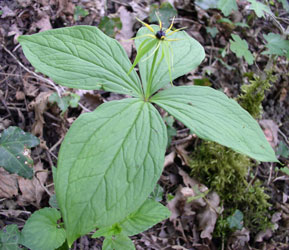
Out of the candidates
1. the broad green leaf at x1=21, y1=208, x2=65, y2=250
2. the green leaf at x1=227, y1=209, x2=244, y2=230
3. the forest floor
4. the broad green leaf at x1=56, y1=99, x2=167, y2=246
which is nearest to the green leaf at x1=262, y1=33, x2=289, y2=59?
the forest floor

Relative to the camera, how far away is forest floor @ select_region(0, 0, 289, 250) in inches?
81.2

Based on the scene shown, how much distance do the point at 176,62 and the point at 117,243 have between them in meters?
1.16

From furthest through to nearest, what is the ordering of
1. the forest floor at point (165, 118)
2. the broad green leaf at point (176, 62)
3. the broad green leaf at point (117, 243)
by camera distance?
the forest floor at point (165, 118), the broad green leaf at point (176, 62), the broad green leaf at point (117, 243)

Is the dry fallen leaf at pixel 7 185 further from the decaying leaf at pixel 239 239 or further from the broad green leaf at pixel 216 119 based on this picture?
the decaying leaf at pixel 239 239

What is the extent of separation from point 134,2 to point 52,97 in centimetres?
189

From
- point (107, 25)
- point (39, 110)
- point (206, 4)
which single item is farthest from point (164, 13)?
point (39, 110)

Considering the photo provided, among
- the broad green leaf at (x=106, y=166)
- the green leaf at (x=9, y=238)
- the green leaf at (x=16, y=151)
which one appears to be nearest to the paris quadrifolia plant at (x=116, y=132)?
the broad green leaf at (x=106, y=166)

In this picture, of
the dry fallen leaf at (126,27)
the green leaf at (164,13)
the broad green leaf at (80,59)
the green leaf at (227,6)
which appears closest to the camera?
the broad green leaf at (80,59)

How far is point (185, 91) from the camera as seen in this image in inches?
61.9

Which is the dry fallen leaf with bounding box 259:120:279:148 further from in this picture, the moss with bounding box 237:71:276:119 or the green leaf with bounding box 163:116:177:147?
the green leaf with bounding box 163:116:177:147

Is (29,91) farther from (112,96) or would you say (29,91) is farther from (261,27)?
(261,27)

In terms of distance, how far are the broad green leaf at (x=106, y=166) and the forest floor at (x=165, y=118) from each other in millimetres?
821

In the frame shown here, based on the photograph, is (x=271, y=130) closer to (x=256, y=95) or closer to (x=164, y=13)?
(x=256, y=95)

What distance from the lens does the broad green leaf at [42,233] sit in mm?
1486
